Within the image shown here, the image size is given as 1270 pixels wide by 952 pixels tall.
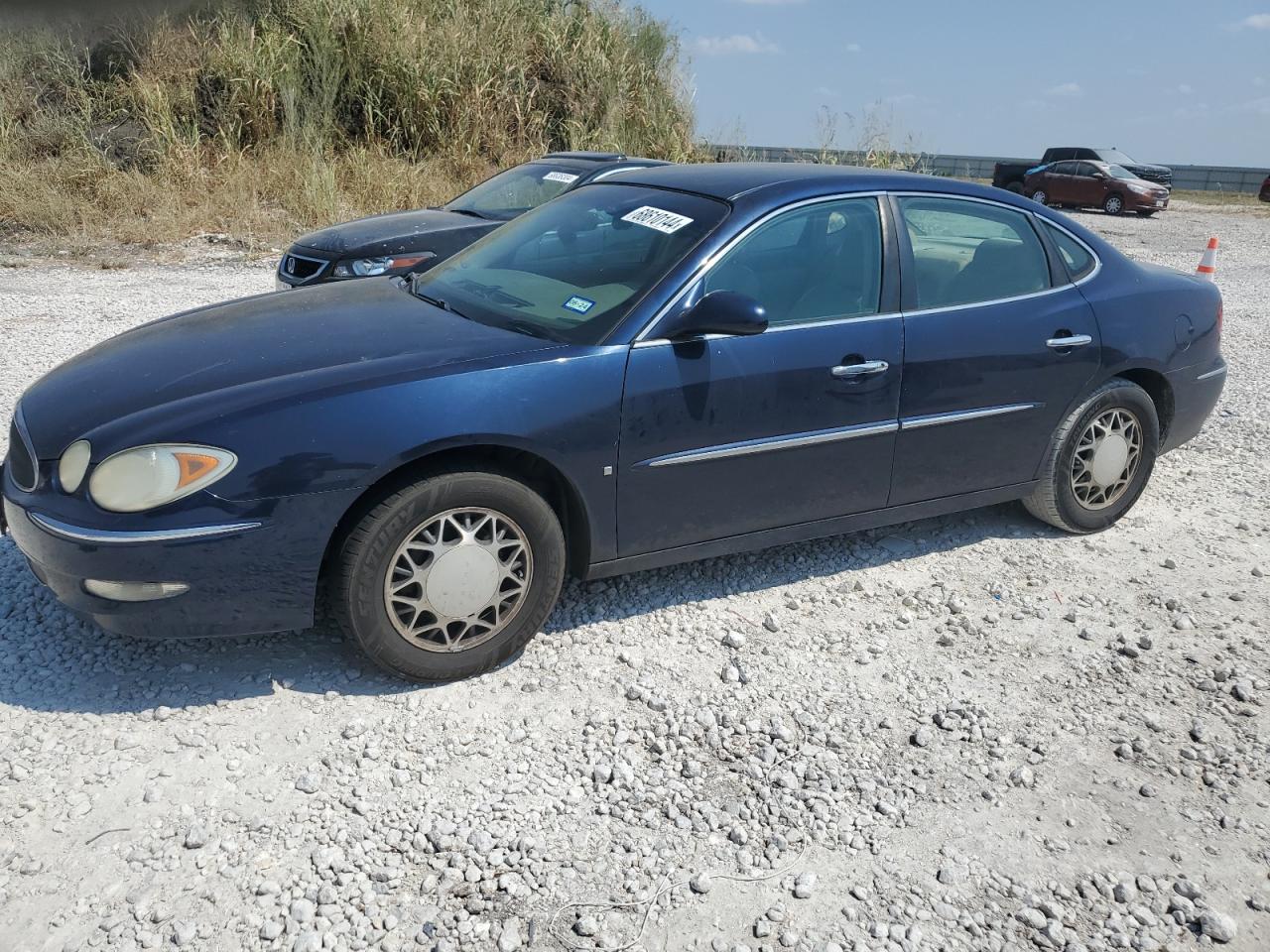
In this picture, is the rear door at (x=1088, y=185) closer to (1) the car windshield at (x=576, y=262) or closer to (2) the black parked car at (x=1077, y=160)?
(2) the black parked car at (x=1077, y=160)

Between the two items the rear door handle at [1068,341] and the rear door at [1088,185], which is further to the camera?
the rear door at [1088,185]

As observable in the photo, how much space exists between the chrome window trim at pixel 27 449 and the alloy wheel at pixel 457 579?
1.09 metres

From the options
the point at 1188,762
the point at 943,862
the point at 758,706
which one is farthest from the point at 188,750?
the point at 1188,762

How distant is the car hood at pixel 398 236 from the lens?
26.1ft

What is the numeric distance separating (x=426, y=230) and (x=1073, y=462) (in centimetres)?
536

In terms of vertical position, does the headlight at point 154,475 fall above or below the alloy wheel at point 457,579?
above

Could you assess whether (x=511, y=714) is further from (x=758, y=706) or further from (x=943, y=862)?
(x=943, y=862)

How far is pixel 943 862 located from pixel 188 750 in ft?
7.06

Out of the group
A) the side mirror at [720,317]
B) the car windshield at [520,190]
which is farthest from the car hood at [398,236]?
the side mirror at [720,317]

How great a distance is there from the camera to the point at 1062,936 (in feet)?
8.45

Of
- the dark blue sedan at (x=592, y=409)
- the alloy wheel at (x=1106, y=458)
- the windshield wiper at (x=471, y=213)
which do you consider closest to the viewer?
the dark blue sedan at (x=592, y=409)

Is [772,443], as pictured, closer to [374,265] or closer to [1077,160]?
[374,265]

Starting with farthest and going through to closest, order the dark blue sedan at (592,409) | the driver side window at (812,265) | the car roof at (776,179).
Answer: the car roof at (776,179) → the driver side window at (812,265) → the dark blue sedan at (592,409)

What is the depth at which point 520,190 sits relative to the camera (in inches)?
361
